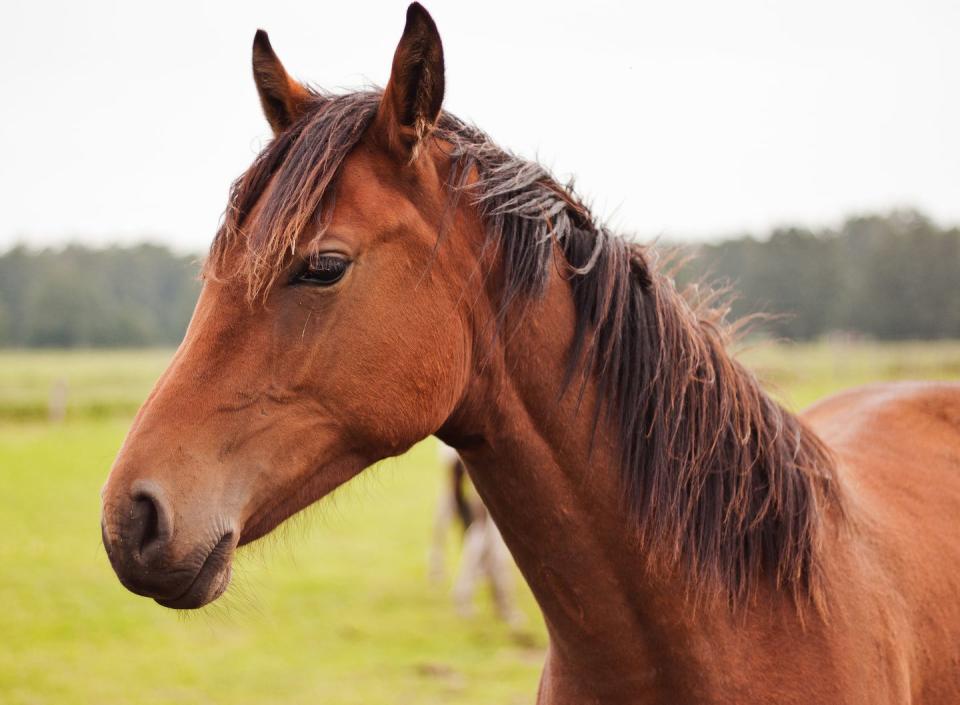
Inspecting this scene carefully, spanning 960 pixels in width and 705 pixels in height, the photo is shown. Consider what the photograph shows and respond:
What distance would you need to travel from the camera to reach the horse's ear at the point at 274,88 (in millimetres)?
2059

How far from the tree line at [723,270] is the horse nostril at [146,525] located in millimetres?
5244

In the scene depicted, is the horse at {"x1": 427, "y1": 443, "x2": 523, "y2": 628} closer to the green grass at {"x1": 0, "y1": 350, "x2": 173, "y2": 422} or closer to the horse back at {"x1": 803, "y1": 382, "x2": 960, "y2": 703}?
the horse back at {"x1": 803, "y1": 382, "x2": 960, "y2": 703}

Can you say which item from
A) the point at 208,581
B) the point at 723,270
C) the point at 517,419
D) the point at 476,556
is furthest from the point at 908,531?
the point at 476,556

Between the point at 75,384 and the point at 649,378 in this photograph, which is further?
the point at 75,384

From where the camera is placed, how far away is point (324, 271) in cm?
185

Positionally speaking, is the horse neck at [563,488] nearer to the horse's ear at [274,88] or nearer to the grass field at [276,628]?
the grass field at [276,628]

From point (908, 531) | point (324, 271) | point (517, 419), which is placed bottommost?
point (908, 531)

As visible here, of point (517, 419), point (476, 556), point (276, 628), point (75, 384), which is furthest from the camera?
point (75, 384)

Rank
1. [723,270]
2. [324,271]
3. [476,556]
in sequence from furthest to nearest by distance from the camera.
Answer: [476,556] < [723,270] < [324,271]

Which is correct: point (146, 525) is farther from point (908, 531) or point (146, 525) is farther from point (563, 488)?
point (908, 531)

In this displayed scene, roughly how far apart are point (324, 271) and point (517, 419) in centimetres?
58

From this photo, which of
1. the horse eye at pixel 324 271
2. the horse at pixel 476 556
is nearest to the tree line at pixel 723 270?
the horse at pixel 476 556

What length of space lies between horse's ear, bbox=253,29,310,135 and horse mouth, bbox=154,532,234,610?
1.07m

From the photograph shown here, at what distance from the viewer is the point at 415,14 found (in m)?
1.81
